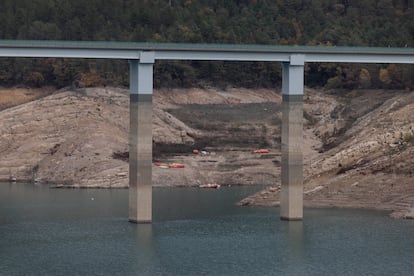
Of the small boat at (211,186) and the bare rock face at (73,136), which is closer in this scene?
the small boat at (211,186)

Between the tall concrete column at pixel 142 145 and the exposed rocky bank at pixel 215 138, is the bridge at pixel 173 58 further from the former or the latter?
the exposed rocky bank at pixel 215 138

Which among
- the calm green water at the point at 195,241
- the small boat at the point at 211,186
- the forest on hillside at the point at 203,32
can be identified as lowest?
the calm green water at the point at 195,241

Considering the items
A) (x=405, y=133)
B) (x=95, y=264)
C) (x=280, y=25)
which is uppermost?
(x=280, y=25)

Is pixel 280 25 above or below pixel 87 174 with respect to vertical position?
above

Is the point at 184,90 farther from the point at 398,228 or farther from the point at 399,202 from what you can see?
the point at 398,228

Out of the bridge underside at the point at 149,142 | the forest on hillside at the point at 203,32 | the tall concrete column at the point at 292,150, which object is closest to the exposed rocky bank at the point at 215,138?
the forest on hillside at the point at 203,32

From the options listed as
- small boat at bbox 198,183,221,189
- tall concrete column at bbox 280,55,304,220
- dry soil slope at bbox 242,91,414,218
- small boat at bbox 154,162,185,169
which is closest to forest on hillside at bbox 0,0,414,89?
small boat at bbox 154,162,185,169

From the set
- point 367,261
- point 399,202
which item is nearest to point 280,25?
point 399,202

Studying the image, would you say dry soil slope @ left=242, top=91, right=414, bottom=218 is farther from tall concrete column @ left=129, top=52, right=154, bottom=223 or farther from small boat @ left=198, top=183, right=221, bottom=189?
tall concrete column @ left=129, top=52, right=154, bottom=223
